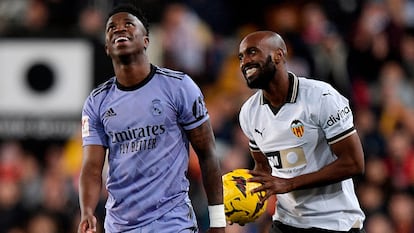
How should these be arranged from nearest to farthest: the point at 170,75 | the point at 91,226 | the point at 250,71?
the point at 91,226, the point at 170,75, the point at 250,71

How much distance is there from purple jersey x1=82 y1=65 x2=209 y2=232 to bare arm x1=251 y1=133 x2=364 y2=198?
0.53 meters

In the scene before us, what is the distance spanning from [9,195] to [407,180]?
4078 millimetres

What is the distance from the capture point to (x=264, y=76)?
19.8 feet

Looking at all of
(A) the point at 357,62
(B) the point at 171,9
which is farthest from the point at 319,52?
(B) the point at 171,9

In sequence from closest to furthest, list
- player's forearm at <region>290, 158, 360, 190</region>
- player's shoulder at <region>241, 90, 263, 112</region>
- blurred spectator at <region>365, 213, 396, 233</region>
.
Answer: player's forearm at <region>290, 158, 360, 190</region> < player's shoulder at <region>241, 90, 263, 112</region> < blurred spectator at <region>365, 213, 396, 233</region>

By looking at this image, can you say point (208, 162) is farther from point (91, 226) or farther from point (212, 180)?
point (91, 226)

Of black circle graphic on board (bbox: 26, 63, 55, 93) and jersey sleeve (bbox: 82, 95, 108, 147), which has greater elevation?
black circle graphic on board (bbox: 26, 63, 55, 93)

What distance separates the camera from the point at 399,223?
10.1m

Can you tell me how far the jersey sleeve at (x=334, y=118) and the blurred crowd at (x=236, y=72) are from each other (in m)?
3.24

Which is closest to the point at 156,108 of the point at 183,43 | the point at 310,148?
the point at 310,148

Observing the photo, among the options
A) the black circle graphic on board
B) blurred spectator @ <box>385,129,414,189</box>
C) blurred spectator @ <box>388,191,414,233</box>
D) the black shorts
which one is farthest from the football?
the black circle graphic on board

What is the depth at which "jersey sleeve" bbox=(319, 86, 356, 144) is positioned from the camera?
590 centimetres

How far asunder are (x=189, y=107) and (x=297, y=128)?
Answer: 2.59 ft

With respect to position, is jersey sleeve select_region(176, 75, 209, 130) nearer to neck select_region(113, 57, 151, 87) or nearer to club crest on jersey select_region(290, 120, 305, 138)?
neck select_region(113, 57, 151, 87)
